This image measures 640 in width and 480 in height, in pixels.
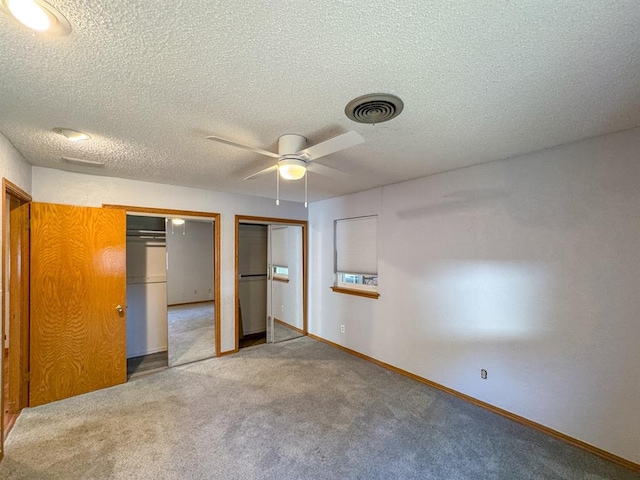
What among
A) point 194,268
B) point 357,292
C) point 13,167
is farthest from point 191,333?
point 13,167

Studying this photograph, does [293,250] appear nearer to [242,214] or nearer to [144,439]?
[242,214]

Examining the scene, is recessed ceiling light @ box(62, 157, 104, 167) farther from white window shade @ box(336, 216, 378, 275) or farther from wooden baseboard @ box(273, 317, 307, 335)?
wooden baseboard @ box(273, 317, 307, 335)

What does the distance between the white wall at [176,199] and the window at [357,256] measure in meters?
1.07

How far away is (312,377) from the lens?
343 centimetres

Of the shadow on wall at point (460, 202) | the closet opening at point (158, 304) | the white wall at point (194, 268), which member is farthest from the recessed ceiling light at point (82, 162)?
the shadow on wall at point (460, 202)

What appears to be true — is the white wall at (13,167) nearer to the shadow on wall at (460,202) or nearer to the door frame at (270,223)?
the door frame at (270,223)

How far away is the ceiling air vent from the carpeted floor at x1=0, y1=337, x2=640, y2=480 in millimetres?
2428

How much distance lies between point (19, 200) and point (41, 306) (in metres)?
1.06

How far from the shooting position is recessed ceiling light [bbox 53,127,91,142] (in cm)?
209

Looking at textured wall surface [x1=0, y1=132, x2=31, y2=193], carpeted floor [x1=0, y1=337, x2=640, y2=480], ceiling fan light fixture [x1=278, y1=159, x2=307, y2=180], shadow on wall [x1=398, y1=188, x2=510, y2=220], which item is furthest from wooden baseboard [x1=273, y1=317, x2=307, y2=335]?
textured wall surface [x1=0, y1=132, x2=31, y2=193]

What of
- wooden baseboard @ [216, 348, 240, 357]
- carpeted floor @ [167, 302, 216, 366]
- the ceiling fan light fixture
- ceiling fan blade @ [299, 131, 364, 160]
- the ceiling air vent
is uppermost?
the ceiling air vent

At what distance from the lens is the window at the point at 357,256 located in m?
4.06

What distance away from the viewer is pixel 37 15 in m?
1.05

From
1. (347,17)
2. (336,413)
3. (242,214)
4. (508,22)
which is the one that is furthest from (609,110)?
(242,214)
